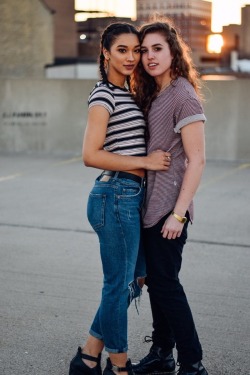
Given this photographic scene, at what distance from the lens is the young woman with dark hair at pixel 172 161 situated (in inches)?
137

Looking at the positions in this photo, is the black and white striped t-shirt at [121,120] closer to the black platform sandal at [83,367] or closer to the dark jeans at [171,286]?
the dark jeans at [171,286]

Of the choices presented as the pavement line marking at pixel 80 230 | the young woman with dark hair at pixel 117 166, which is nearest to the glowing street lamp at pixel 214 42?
the pavement line marking at pixel 80 230

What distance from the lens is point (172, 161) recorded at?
357 cm

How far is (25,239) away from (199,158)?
4079 millimetres

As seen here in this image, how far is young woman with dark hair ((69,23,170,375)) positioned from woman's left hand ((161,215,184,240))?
0.14m

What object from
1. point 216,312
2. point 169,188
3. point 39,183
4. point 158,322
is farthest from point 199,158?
point 39,183

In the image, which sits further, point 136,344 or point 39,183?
point 39,183

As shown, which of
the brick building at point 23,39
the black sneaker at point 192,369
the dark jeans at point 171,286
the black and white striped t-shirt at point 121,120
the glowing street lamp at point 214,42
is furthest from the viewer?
the glowing street lamp at point 214,42

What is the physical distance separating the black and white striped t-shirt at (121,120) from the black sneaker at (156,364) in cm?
116

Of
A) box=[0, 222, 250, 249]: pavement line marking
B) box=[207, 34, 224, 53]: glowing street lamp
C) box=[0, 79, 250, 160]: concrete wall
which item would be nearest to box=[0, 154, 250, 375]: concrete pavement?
box=[0, 222, 250, 249]: pavement line marking

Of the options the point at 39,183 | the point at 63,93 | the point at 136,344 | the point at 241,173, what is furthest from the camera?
the point at 63,93

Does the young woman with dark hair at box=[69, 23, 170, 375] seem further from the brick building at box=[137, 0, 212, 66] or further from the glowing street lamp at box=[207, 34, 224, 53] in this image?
the brick building at box=[137, 0, 212, 66]

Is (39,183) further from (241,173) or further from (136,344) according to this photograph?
(136,344)

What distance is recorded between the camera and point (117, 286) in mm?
3576
